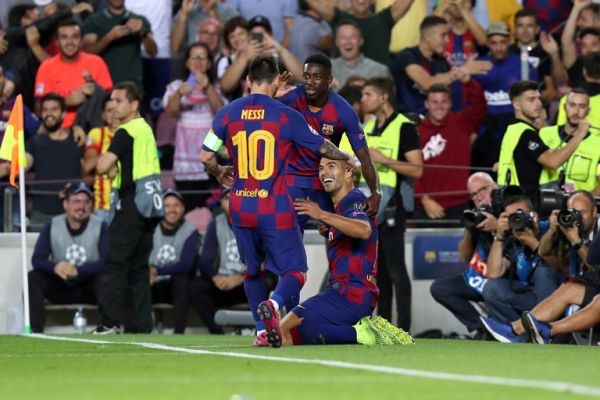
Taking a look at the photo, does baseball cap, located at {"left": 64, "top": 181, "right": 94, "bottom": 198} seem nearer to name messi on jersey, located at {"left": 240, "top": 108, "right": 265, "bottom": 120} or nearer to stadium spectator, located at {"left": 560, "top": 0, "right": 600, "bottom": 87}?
stadium spectator, located at {"left": 560, "top": 0, "right": 600, "bottom": 87}

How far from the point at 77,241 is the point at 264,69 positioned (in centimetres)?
623

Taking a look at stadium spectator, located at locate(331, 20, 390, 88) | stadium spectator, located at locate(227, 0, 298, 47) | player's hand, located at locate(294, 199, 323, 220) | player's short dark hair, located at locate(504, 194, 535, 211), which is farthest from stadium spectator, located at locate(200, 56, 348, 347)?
stadium spectator, located at locate(227, 0, 298, 47)

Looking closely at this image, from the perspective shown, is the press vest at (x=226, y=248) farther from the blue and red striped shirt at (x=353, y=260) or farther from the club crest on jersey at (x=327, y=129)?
the blue and red striped shirt at (x=353, y=260)

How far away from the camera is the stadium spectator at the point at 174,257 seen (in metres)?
16.7

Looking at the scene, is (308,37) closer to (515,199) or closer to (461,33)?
(461,33)

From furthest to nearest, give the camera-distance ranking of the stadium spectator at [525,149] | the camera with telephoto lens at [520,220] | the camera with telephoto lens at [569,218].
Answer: the stadium spectator at [525,149] < the camera with telephoto lens at [520,220] < the camera with telephoto lens at [569,218]

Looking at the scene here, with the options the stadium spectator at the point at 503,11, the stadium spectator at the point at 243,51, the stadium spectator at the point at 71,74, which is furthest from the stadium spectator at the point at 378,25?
the stadium spectator at the point at 71,74

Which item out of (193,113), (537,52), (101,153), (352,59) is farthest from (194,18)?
(537,52)

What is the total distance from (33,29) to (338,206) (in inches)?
321

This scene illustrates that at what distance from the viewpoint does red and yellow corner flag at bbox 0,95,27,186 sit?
1455 centimetres

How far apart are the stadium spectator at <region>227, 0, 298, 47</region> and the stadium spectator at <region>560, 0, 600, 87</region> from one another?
3324 millimetres

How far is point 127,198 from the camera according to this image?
15211 mm

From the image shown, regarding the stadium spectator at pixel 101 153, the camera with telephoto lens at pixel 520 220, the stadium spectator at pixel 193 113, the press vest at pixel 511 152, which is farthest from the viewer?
the stadium spectator at pixel 193 113

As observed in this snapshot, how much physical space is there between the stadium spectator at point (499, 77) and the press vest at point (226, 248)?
288 centimetres
